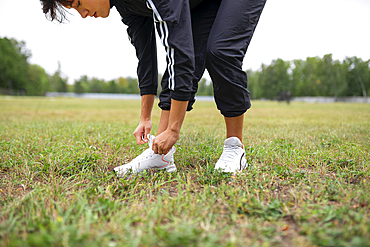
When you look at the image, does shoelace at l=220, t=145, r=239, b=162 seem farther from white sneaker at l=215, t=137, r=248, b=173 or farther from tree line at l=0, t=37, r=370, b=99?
tree line at l=0, t=37, r=370, b=99

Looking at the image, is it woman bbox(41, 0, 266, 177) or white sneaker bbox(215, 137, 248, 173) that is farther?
white sneaker bbox(215, 137, 248, 173)

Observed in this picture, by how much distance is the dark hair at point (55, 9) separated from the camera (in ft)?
4.53

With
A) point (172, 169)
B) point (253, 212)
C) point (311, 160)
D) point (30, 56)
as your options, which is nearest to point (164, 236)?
point (253, 212)

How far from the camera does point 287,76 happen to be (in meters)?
48.3

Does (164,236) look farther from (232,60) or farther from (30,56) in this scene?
(30,56)

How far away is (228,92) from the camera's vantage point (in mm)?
1453

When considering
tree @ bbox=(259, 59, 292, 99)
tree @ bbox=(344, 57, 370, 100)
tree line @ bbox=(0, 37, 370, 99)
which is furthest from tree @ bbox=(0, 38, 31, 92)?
tree @ bbox=(344, 57, 370, 100)

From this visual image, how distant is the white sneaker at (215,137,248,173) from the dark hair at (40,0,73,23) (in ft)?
4.33

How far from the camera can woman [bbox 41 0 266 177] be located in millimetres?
1200

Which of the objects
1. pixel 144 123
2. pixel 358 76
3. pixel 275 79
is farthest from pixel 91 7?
pixel 275 79


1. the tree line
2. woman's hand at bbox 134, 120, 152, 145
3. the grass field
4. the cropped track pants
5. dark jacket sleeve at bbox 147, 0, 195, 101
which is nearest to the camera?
the grass field

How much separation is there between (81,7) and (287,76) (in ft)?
173

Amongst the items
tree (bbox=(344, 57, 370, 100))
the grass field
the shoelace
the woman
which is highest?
tree (bbox=(344, 57, 370, 100))

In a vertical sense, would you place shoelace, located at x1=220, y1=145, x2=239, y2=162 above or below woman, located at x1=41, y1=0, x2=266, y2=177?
below
